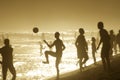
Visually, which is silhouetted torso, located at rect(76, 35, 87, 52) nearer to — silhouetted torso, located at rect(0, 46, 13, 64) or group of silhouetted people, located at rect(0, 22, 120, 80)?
group of silhouetted people, located at rect(0, 22, 120, 80)

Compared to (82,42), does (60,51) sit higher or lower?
lower

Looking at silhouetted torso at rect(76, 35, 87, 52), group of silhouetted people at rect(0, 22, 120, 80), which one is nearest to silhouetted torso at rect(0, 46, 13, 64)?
group of silhouetted people at rect(0, 22, 120, 80)

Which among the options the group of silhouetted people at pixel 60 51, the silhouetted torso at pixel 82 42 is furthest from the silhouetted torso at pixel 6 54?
the silhouetted torso at pixel 82 42

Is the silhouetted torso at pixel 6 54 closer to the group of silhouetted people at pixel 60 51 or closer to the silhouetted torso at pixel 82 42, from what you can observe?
the group of silhouetted people at pixel 60 51

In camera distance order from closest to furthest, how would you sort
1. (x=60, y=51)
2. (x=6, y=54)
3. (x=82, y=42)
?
(x=6, y=54), (x=60, y=51), (x=82, y=42)

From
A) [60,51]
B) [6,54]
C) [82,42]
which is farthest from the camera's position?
[82,42]

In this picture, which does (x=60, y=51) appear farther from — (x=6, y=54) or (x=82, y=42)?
(x=6, y=54)

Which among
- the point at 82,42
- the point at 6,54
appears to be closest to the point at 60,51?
the point at 82,42

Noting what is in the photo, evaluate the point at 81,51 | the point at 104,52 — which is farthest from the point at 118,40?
the point at 104,52

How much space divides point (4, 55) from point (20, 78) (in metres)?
9.03

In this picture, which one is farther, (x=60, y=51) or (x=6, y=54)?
(x=60, y=51)

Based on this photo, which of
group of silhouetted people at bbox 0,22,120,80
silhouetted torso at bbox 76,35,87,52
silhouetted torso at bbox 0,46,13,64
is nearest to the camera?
group of silhouetted people at bbox 0,22,120,80

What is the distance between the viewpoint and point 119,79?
13.6m

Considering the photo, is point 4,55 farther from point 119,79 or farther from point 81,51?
point 119,79
